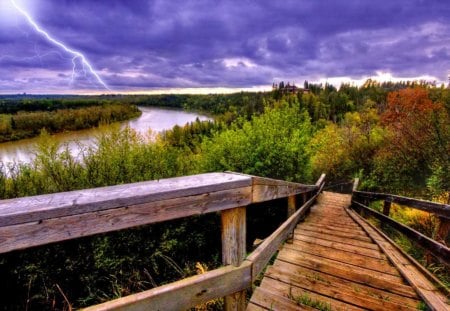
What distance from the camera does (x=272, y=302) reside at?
8.02 feet

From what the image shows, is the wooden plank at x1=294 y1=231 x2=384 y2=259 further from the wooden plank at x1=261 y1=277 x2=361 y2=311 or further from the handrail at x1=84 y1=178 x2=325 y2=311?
the handrail at x1=84 y1=178 x2=325 y2=311

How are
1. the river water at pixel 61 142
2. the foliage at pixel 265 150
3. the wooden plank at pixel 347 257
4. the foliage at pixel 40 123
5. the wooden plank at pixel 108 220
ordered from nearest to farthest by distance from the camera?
the wooden plank at pixel 108 220 < the wooden plank at pixel 347 257 < the foliage at pixel 265 150 < the river water at pixel 61 142 < the foliage at pixel 40 123

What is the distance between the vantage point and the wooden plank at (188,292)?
4.35ft

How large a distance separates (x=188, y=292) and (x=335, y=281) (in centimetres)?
200

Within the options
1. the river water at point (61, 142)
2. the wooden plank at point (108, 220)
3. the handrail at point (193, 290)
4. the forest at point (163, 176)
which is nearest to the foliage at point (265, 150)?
the forest at point (163, 176)

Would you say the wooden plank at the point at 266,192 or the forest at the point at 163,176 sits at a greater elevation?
the wooden plank at the point at 266,192

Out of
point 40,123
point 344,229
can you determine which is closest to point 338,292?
point 344,229

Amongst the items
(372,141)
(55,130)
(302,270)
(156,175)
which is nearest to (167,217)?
(302,270)

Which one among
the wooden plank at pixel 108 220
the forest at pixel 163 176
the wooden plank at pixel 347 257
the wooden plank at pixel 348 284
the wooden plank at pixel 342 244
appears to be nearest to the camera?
the wooden plank at pixel 108 220

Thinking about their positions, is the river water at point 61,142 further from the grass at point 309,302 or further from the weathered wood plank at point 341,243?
the grass at point 309,302

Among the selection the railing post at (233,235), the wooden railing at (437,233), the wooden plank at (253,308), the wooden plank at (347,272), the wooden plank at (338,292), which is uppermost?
the railing post at (233,235)

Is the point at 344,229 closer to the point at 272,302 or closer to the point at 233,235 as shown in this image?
the point at 272,302

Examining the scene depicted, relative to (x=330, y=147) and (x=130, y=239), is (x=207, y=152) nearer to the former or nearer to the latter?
(x=130, y=239)

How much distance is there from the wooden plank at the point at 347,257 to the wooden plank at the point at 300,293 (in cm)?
97
